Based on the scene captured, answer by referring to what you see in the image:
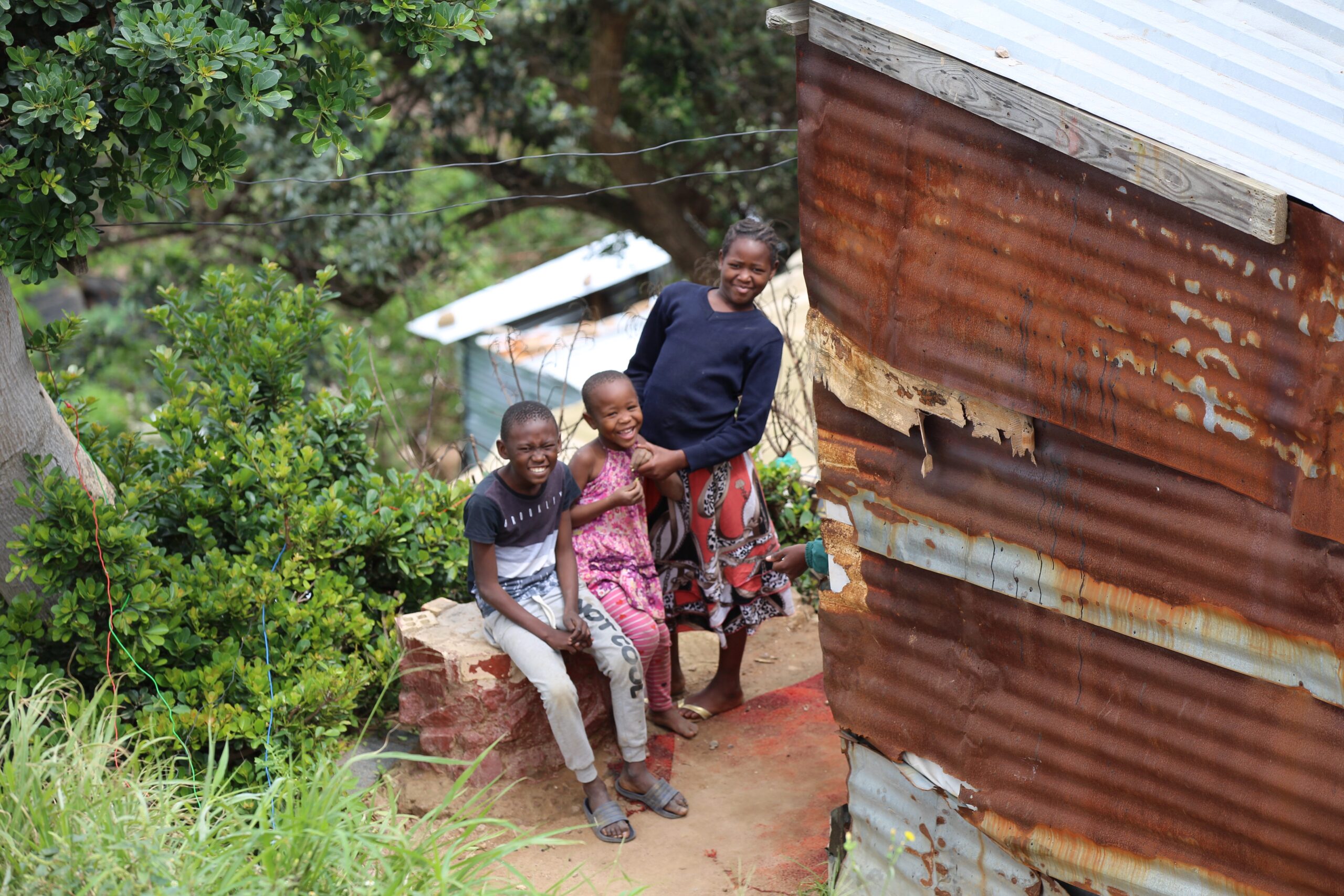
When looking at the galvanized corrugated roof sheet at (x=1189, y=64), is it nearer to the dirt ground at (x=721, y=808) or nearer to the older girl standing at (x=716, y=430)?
the older girl standing at (x=716, y=430)

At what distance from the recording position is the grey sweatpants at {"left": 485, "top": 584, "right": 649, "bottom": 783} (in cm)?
355

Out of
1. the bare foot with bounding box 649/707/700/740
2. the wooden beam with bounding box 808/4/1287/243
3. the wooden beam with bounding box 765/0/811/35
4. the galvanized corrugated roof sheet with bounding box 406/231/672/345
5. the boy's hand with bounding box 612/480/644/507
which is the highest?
the wooden beam with bounding box 765/0/811/35

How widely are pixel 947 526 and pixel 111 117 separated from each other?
8.36 feet

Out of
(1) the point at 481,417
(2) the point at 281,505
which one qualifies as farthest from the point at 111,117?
(1) the point at 481,417

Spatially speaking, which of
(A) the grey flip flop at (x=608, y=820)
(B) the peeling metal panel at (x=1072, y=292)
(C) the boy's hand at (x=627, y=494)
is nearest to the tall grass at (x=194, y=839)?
(A) the grey flip flop at (x=608, y=820)

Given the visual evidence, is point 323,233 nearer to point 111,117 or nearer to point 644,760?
point 111,117

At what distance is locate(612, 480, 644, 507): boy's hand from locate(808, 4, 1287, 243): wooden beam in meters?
1.57

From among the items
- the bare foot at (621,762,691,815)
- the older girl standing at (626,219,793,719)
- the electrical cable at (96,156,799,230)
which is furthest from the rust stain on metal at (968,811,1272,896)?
the electrical cable at (96,156,799,230)

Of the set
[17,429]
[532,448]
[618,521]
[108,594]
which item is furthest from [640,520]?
[17,429]

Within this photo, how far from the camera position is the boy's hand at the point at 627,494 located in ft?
12.2

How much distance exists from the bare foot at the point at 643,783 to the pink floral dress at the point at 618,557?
499 mm

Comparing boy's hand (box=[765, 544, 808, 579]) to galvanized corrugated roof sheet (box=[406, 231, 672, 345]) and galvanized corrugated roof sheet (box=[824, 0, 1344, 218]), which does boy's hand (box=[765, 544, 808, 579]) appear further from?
galvanized corrugated roof sheet (box=[406, 231, 672, 345])

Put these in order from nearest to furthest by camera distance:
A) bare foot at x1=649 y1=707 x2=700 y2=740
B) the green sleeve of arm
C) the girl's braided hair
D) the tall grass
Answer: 1. the tall grass
2. the green sleeve of arm
3. the girl's braided hair
4. bare foot at x1=649 y1=707 x2=700 y2=740

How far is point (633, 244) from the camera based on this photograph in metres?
9.83
